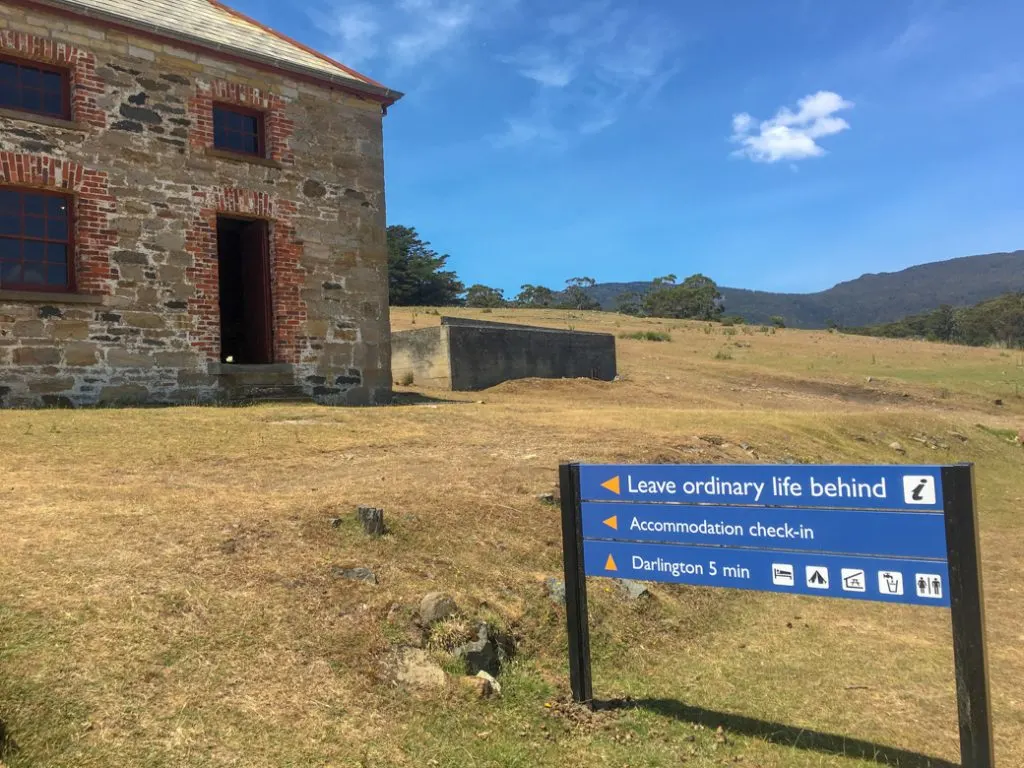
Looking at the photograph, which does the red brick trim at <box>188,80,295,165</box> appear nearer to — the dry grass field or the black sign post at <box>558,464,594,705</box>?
the dry grass field

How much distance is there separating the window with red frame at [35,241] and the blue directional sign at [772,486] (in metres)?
10.5

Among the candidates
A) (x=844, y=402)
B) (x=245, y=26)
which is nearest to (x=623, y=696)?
(x=245, y=26)

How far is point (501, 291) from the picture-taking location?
84.9 m

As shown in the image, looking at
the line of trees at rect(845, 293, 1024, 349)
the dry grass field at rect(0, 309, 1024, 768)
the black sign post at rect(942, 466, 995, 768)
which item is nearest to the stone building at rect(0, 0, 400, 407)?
the dry grass field at rect(0, 309, 1024, 768)

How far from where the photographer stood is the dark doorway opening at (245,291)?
13.9 meters

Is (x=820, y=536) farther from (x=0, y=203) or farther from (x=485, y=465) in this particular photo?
(x=0, y=203)

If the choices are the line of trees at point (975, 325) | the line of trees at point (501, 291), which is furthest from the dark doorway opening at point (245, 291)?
the line of trees at point (975, 325)

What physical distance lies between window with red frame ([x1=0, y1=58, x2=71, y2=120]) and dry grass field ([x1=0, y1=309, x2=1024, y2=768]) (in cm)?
541

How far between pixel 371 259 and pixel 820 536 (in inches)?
496

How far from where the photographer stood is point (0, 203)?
1109cm

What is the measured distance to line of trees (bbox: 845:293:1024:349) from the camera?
64.9 metres

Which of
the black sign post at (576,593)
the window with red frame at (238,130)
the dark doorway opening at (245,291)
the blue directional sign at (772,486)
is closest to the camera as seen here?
the blue directional sign at (772,486)

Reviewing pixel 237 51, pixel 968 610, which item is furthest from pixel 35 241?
pixel 968 610

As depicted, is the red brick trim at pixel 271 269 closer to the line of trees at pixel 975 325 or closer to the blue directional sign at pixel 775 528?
the blue directional sign at pixel 775 528
